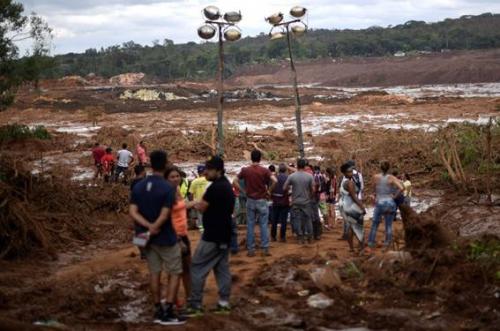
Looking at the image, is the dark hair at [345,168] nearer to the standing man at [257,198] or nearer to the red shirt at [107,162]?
the standing man at [257,198]

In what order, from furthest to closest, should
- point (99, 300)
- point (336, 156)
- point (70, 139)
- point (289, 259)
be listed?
point (70, 139)
point (336, 156)
point (289, 259)
point (99, 300)

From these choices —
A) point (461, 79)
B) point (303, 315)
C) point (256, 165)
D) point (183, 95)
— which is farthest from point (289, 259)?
point (461, 79)

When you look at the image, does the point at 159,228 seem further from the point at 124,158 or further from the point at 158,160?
the point at 124,158

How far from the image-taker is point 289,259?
11.6 metres

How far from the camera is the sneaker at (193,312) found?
334 inches

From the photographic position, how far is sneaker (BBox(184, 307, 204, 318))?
848 cm

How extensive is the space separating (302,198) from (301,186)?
0.21 meters

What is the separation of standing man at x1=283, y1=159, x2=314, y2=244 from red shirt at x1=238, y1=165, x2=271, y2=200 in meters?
0.80

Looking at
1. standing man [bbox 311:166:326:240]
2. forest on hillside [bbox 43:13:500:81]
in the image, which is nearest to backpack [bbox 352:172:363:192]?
standing man [bbox 311:166:326:240]

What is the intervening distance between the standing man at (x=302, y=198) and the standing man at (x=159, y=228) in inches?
192

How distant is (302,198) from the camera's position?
13.0 meters

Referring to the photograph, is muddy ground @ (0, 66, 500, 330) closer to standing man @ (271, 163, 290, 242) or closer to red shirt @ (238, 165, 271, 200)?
standing man @ (271, 163, 290, 242)

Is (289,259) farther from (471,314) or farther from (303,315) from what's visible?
(471,314)

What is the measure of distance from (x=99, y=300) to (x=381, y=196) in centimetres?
491
